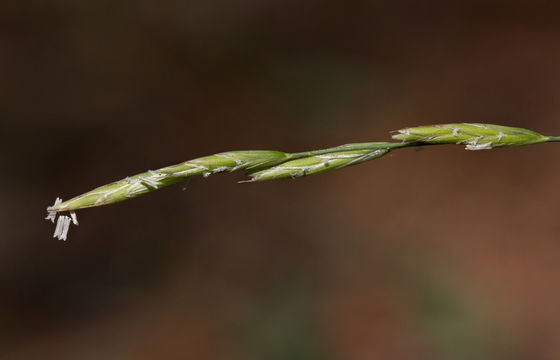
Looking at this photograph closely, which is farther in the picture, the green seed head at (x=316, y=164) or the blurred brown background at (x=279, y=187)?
the blurred brown background at (x=279, y=187)

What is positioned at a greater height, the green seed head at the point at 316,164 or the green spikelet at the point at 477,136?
the green spikelet at the point at 477,136

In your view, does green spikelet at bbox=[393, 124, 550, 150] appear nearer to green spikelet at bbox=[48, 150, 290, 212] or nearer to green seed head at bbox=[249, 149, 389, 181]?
green seed head at bbox=[249, 149, 389, 181]

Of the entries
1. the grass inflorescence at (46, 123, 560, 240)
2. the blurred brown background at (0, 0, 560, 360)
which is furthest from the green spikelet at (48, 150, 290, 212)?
the blurred brown background at (0, 0, 560, 360)

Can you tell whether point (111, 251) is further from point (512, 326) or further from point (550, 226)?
point (550, 226)

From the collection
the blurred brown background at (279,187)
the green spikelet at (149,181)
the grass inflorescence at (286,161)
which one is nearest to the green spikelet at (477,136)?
the grass inflorescence at (286,161)

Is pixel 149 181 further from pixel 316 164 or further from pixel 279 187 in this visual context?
pixel 279 187

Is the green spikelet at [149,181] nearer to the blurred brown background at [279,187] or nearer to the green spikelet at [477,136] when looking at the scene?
the green spikelet at [477,136]

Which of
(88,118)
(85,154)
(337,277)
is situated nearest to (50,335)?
(85,154)
